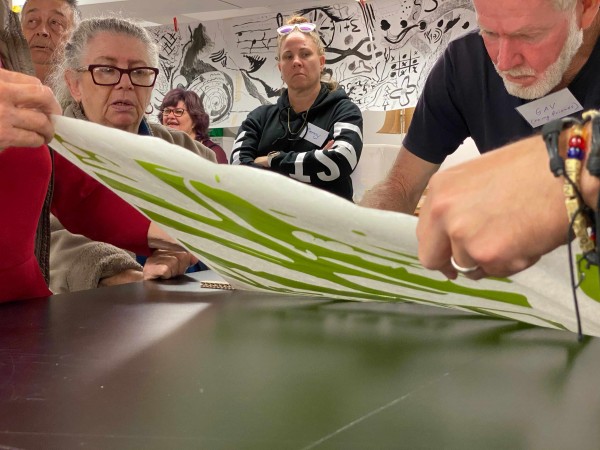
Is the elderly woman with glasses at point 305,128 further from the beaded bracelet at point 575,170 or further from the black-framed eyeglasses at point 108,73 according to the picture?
the beaded bracelet at point 575,170

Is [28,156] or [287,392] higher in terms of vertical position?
[28,156]

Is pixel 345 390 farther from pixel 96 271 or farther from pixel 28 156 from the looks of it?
pixel 96 271

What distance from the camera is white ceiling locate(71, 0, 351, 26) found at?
14.6 feet

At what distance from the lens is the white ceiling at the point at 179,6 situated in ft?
14.6

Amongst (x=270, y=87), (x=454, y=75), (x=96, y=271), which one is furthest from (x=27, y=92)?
(x=270, y=87)

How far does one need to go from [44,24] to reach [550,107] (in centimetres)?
149

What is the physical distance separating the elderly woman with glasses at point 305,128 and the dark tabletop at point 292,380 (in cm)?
167

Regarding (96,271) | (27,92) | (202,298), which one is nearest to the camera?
(27,92)

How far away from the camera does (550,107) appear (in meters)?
1.31

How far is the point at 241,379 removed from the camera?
0.56 metres

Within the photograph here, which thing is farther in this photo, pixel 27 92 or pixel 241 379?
pixel 27 92

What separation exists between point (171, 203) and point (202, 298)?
0.76 ft

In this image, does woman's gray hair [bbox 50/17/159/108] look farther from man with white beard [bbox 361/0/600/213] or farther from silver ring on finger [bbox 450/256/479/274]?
silver ring on finger [bbox 450/256/479/274]

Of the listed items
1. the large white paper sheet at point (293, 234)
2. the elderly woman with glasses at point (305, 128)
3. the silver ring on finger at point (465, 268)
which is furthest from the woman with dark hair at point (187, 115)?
the silver ring on finger at point (465, 268)
